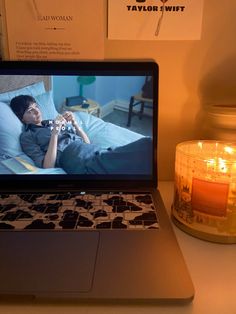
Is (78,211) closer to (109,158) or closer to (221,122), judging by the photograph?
(109,158)

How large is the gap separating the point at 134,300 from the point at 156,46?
61 cm

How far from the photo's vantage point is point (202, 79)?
783 millimetres

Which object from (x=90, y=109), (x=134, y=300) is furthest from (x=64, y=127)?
(x=134, y=300)

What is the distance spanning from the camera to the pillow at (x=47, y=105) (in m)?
0.70

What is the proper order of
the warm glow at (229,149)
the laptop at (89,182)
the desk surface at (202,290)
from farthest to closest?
the warm glow at (229,149) < the laptop at (89,182) < the desk surface at (202,290)

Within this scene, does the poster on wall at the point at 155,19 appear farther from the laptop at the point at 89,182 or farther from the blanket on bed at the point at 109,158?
the blanket on bed at the point at 109,158

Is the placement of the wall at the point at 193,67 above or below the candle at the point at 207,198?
above

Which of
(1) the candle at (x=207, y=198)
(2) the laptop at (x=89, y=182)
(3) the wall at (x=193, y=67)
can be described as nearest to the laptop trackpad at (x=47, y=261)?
(2) the laptop at (x=89, y=182)

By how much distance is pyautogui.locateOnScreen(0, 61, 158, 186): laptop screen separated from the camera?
→ 0.69m

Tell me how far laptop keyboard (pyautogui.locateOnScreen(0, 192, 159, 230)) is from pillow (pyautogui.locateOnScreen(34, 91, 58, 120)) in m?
0.20

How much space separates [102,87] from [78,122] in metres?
0.10

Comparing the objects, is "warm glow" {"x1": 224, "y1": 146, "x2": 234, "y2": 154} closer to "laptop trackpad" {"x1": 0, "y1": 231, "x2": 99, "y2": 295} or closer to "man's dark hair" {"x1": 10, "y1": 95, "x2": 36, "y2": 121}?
"laptop trackpad" {"x1": 0, "y1": 231, "x2": 99, "y2": 295}

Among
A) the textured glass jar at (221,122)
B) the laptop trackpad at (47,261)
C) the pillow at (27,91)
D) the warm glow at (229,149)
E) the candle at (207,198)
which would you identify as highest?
the pillow at (27,91)

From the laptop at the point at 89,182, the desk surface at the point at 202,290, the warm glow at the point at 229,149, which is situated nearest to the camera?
the desk surface at the point at 202,290
